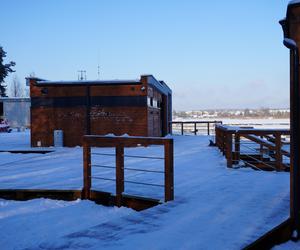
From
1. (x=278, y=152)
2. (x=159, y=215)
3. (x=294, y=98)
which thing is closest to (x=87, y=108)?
(x=278, y=152)

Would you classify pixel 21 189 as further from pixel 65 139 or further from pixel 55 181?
pixel 65 139

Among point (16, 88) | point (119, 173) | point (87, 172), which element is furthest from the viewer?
point (16, 88)

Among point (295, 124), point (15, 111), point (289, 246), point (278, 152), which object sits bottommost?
point (289, 246)

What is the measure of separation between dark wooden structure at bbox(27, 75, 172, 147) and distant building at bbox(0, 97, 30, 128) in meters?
20.8

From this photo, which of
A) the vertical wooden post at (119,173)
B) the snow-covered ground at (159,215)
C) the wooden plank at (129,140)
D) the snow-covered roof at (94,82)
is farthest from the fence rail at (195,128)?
the vertical wooden post at (119,173)

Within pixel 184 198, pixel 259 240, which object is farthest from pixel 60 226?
pixel 259 240

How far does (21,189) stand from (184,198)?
12.2ft

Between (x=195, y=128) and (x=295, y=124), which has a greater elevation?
(x=295, y=124)

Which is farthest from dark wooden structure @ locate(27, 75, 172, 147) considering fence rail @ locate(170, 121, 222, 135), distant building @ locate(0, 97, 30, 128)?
distant building @ locate(0, 97, 30, 128)

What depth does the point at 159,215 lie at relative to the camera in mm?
5176

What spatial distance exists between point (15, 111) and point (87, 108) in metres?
23.5

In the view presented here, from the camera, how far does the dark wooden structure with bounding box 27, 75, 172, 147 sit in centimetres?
1886

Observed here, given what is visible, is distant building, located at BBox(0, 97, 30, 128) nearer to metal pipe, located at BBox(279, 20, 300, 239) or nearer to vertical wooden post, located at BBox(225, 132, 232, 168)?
vertical wooden post, located at BBox(225, 132, 232, 168)

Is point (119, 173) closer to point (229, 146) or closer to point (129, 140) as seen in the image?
point (129, 140)
